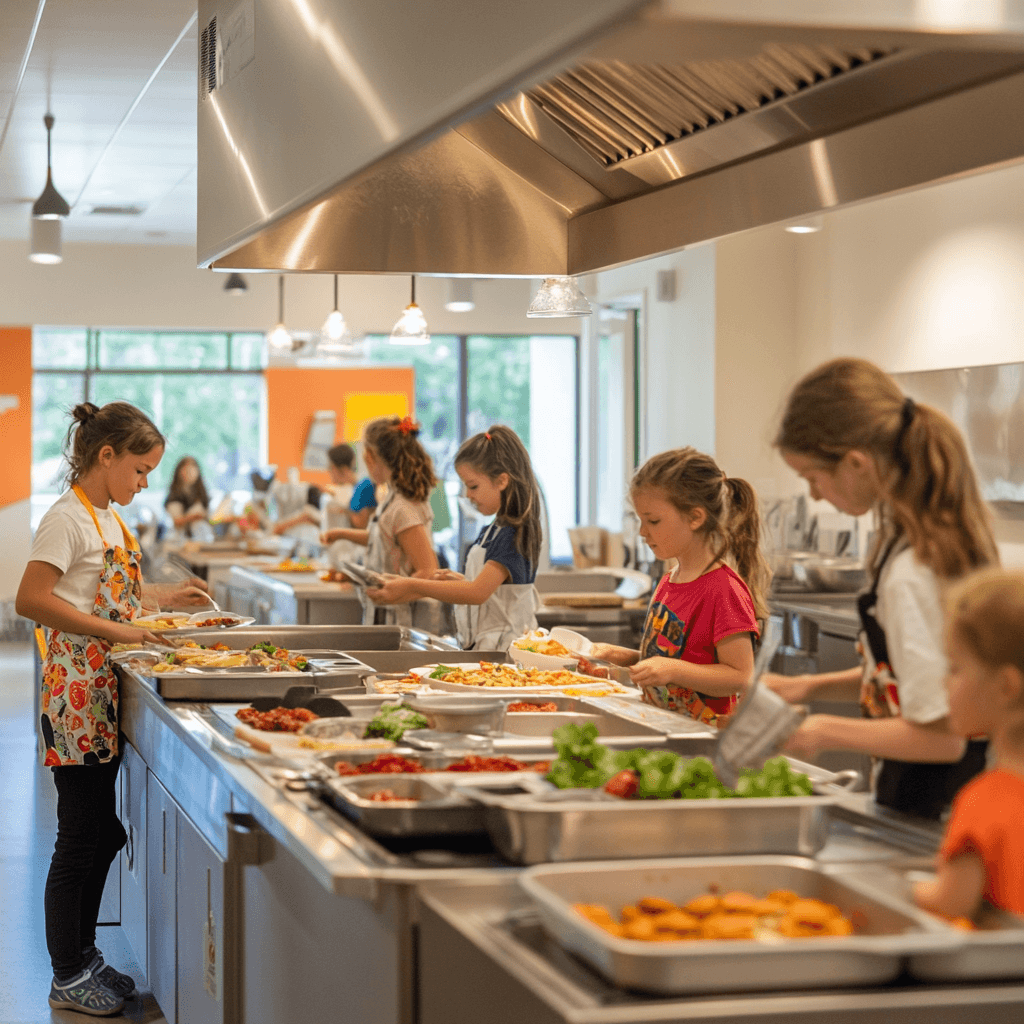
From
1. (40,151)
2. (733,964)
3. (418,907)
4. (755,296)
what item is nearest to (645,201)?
(418,907)

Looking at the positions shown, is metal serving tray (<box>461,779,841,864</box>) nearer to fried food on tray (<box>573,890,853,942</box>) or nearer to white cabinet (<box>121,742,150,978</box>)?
fried food on tray (<box>573,890,853,942</box>)

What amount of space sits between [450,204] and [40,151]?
5938 mm

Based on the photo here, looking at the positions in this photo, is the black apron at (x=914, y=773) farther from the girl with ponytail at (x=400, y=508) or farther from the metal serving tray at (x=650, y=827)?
the girl with ponytail at (x=400, y=508)

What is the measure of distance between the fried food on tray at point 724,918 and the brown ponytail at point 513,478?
245 cm

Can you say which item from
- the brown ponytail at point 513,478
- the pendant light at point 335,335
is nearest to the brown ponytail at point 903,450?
the brown ponytail at point 513,478

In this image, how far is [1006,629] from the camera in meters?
1.32

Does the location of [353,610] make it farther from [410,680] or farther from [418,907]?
[418,907]

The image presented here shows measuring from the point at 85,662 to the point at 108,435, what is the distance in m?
0.56

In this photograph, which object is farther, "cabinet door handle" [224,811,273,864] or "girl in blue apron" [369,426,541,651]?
"girl in blue apron" [369,426,541,651]

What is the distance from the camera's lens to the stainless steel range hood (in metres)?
1.44

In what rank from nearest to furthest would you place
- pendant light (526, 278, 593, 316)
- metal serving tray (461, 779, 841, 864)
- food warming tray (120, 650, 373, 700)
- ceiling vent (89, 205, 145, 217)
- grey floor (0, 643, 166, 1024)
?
metal serving tray (461, 779, 841, 864) → food warming tray (120, 650, 373, 700) → pendant light (526, 278, 593, 316) → grey floor (0, 643, 166, 1024) → ceiling vent (89, 205, 145, 217)

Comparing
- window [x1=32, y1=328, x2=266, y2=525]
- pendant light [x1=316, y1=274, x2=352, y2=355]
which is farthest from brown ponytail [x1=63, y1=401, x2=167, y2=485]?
window [x1=32, y1=328, x2=266, y2=525]

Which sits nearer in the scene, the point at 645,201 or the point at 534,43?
the point at 534,43

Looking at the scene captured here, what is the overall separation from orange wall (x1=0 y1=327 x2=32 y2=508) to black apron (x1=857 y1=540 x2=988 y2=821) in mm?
10649
